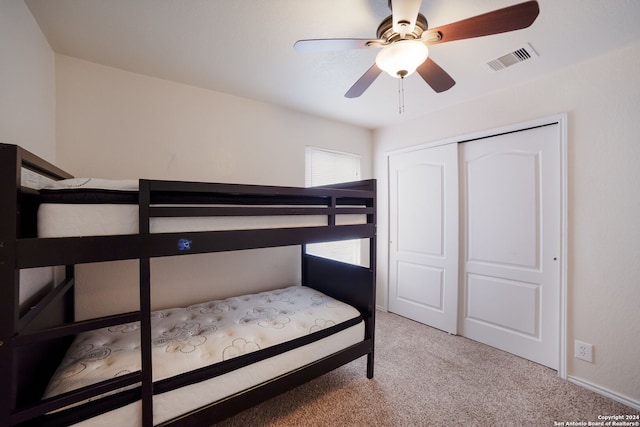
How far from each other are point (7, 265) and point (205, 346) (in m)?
0.88

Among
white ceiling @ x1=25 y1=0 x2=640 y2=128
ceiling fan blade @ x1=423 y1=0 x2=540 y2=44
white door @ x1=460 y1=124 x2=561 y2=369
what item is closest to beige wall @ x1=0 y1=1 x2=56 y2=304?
white ceiling @ x1=25 y1=0 x2=640 y2=128

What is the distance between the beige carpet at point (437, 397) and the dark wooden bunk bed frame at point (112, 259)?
269 millimetres

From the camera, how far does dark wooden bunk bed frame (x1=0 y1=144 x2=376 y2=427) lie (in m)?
0.87

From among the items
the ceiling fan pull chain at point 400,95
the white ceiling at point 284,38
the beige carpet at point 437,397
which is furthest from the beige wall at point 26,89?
the ceiling fan pull chain at point 400,95

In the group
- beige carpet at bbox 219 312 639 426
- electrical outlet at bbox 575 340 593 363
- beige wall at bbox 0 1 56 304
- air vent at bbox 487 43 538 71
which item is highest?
air vent at bbox 487 43 538 71

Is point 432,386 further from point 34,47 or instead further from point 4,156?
point 34,47

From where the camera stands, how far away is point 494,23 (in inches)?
42.1

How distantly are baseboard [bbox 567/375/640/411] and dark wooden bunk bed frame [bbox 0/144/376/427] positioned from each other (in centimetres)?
168

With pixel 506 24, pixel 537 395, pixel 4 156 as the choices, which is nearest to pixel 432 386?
pixel 537 395

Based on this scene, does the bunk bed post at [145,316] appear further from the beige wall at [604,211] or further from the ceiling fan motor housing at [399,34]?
the beige wall at [604,211]

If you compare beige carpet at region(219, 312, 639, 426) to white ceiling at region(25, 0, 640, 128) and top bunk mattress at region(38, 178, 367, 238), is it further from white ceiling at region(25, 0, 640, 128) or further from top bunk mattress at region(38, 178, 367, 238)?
white ceiling at region(25, 0, 640, 128)

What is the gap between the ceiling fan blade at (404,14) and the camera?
1007 mm

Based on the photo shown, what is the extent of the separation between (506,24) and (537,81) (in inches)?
58.6

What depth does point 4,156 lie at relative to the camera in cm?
86
